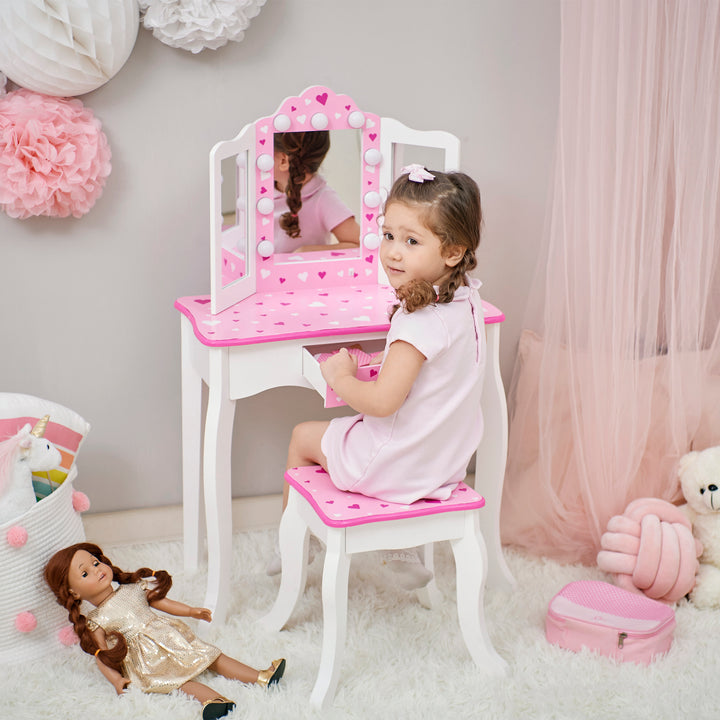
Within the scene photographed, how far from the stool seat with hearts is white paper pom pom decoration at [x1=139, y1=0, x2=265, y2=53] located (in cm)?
98

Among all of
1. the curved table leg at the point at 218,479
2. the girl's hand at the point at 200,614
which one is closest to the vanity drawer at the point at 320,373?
the curved table leg at the point at 218,479

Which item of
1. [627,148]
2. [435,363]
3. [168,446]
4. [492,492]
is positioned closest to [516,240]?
[627,148]

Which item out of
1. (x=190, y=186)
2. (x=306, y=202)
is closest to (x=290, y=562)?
(x=306, y=202)

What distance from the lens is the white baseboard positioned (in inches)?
98.3

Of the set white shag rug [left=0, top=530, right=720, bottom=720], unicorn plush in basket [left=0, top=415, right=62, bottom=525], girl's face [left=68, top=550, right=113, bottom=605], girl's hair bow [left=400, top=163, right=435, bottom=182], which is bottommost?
white shag rug [left=0, top=530, right=720, bottom=720]

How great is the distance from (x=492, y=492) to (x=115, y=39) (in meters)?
1.34

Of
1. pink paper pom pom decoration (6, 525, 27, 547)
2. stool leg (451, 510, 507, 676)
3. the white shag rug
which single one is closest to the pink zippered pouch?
the white shag rug

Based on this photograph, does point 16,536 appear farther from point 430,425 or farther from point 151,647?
point 430,425

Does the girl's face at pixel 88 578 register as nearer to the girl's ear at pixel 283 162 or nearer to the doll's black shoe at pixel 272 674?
the doll's black shoe at pixel 272 674

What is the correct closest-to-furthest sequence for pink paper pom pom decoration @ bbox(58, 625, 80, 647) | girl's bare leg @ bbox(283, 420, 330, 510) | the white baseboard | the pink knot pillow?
pink paper pom pom decoration @ bbox(58, 625, 80, 647)
girl's bare leg @ bbox(283, 420, 330, 510)
the pink knot pillow
the white baseboard

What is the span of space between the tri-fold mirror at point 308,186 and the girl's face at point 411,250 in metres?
0.41

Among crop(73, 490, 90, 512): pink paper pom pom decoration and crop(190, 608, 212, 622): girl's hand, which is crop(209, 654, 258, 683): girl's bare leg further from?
crop(73, 490, 90, 512): pink paper pom pom decoration

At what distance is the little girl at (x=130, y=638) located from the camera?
1903 mm

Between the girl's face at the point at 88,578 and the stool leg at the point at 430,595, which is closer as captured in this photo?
the girl's face at the point at 88,578
